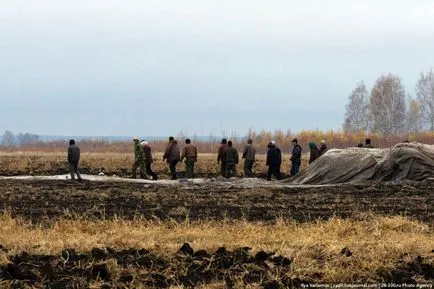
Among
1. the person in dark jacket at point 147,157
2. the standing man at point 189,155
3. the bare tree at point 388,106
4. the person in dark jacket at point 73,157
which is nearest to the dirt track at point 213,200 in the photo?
the person in dark jacket at point 73,157

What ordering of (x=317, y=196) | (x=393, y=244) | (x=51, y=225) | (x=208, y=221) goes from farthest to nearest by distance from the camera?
(x=317, y=196) < (x=208, y=221) < (x=51, y=225) < (x=393, y=244)

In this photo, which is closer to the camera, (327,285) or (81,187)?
(327,285)

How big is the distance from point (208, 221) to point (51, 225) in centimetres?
257

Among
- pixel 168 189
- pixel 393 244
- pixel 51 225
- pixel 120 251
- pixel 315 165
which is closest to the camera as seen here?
pixel 120 251

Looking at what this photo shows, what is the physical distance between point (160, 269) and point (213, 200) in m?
6.96

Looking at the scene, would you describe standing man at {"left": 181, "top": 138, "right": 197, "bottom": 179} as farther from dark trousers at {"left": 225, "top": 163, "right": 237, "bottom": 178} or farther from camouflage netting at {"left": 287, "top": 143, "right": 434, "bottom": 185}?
camouflage netting at {"left": 287, "top": 143, "right": 434, "bottom": 185}

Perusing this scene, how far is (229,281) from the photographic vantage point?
20.6ft

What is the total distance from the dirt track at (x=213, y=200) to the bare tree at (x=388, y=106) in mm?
62351

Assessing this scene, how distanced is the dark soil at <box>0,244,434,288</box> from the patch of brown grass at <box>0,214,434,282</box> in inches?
8.1

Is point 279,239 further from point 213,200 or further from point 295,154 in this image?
point 295,154

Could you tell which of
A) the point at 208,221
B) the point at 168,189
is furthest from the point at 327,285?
the point at 168,189

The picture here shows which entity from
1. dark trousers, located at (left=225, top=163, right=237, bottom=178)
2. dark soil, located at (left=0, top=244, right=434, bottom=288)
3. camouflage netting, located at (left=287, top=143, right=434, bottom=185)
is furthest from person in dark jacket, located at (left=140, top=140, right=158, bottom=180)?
dark soil, located at (left=0, top=244, right=434, bottom=288)

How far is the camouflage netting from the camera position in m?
18.0

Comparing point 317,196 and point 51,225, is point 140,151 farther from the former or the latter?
point 51,225
